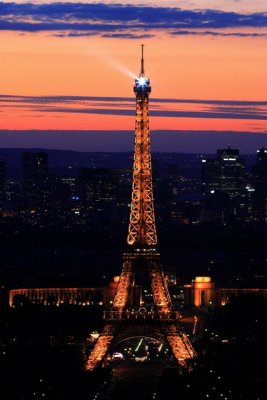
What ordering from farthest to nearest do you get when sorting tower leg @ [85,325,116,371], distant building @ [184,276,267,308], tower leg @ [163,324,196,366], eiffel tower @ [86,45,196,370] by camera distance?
distant building @ [184,276,267,308], eiffel tower @ [86,45,196,370], tower leg @ [163,324,196,366], tower leg @ [85,325,116,371]

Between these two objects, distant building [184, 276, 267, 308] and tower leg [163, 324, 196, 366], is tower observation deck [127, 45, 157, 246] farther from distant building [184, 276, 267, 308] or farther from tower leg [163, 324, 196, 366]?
distant building [184, 276, 267, 308]

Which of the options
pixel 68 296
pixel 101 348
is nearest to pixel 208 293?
pixel 68 296

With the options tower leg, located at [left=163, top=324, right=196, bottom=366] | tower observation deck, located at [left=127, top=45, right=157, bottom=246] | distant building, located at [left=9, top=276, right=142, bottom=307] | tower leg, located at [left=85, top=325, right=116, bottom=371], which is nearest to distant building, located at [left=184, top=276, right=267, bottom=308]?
distant building, located at [left=9, top=276, right=142, bottom=307]

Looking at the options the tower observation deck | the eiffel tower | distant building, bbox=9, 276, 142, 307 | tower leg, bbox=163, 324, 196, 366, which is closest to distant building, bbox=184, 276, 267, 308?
distant building, bbox=9, 276, 142, 307

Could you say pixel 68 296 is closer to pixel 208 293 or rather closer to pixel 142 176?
pixel 208 293

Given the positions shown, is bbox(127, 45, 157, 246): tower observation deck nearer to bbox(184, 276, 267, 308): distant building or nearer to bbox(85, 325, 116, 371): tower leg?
bbox(85, 325, 116, 371): tower leg

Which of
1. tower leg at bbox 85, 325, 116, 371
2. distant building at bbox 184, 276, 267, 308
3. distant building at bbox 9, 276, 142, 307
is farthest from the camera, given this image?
distant building at bbox 184, 276, 267, 308

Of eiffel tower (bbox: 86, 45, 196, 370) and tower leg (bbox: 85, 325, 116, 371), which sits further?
eiffel tower (bbox: 86, 45, 196, 370)

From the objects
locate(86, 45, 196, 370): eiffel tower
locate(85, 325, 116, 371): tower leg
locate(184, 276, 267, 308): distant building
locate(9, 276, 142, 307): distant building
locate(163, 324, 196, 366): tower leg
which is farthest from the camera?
locate(184, 276, 267, 308): distant building

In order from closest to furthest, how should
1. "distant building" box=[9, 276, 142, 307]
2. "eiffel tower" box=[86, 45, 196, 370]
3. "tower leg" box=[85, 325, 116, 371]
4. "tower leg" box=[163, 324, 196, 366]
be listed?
"tower leg" box=[85, 325, 116, 371] → "tower leg" box=[163, 324, 196, 366] → "eiffel tower" box=[86, 45, 196, 370] → "distant building" box=[9, 276, 142, 307]

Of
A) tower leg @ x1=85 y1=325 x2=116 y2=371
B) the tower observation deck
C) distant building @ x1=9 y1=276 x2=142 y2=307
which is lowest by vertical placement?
tower leg @ x1=85 y1=325 x2=116 y2=371

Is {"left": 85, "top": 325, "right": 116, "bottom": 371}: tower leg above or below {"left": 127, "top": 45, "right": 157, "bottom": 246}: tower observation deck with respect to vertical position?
below
